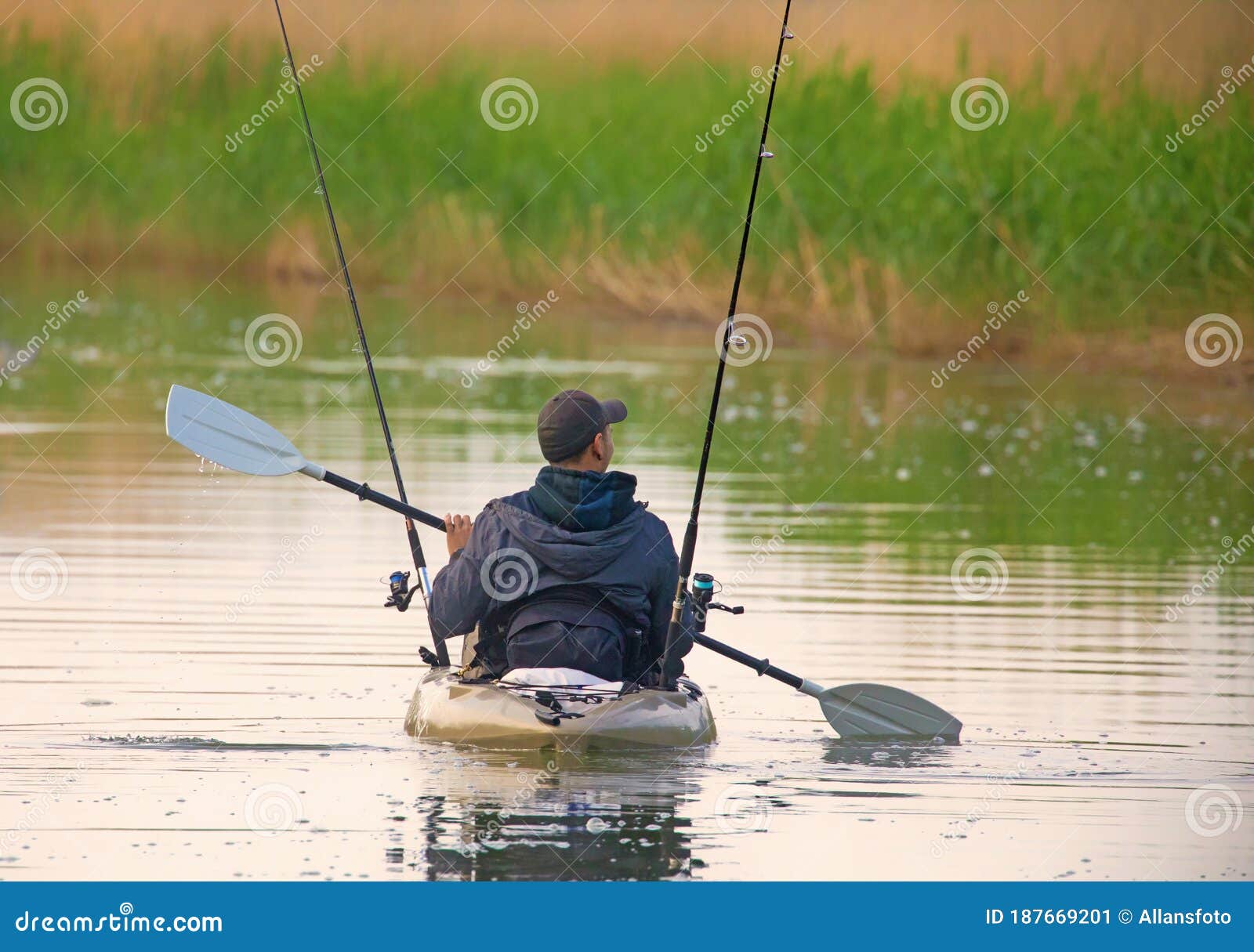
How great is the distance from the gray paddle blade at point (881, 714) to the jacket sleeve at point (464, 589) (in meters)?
Result: 1.48

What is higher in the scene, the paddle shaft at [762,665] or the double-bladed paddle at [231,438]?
the double-bladed paddle at [231,438]

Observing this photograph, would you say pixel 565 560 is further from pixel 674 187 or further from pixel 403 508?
pixel 674 187

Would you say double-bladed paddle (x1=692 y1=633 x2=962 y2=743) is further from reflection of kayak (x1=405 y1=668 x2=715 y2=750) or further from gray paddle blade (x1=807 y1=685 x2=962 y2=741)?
reflection of kayak (x1=405 y1=668 x2=715 y2=750)

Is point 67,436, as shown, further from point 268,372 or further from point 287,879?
point 287,879

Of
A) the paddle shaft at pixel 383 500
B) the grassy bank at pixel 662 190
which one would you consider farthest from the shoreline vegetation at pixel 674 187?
the paddle shaft at pixel 383 500

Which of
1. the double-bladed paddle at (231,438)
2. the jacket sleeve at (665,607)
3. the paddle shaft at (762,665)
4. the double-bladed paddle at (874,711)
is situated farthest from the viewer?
the double-bladed paddle at (231,438)

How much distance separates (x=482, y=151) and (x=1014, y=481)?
53.1ft

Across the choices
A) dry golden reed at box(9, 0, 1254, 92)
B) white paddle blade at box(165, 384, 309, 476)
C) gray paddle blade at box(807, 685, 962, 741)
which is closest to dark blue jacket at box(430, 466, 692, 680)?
gray paddle blade at box(807, 685, 962, 741)

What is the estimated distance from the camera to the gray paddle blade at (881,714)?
8.12m

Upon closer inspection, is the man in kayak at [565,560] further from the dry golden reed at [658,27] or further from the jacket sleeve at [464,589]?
the dry golden reed at [658,27]

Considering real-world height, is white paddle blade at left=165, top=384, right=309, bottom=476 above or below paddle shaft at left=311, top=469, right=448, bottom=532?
above

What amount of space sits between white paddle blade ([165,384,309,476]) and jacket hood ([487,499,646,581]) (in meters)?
1.50

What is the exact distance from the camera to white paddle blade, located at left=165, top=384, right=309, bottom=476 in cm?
859

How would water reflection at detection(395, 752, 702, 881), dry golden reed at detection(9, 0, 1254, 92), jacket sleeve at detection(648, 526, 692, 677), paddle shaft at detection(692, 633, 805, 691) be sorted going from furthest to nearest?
1. dry golden reed at detection(9, 0, 1254, 92)
2. paddle shaft at detection(692, 633, 805, 691)
3. jacket sleeve at detection(648, 526, 692, 677)
4. water reflection at detection(395, 752, 702, 881)
